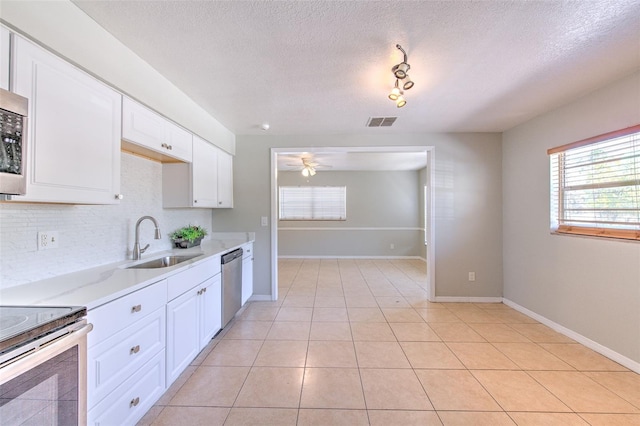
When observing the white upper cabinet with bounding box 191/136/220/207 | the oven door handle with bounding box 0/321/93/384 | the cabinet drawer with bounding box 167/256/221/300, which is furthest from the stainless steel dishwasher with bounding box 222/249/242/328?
the oven door handle with bounding box 0/321/93/384

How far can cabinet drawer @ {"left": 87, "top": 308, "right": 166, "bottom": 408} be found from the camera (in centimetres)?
124

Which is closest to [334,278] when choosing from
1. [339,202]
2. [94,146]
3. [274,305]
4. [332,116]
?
[274,305]

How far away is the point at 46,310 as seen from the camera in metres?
1.07

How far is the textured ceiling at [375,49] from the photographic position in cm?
147

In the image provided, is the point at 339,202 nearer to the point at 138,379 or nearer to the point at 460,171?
the point at 460,171

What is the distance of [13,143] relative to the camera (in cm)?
108

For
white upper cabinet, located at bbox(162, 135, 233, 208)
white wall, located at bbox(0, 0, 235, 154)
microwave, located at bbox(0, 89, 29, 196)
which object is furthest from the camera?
white upper cabinet, located at bbox(162, 135, 233, 208)

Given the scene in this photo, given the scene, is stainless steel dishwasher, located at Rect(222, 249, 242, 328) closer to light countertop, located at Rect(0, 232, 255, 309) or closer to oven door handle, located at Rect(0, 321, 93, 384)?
light countertop, located at Rect(0, 232, 255, 309)

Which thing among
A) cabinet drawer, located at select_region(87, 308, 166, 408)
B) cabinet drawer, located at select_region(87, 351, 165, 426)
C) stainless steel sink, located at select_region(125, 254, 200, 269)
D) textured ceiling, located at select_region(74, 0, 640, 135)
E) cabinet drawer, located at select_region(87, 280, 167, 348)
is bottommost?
cabinet drawer, located at select_region(87, 351, 165, 426)

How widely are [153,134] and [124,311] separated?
1346 millimetres

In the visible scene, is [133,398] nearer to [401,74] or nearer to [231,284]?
[231,284]

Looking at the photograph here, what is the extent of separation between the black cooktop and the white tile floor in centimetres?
102

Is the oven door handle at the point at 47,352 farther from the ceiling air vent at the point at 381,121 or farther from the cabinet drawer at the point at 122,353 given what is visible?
the ceiling air vent at the point at 381,121

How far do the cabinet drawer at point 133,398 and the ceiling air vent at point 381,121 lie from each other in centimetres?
302
